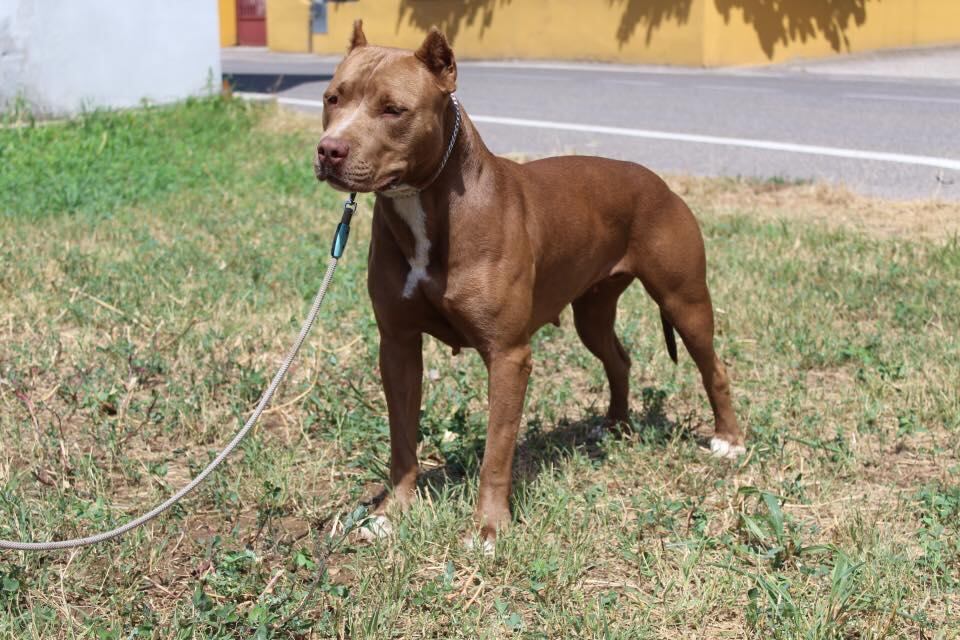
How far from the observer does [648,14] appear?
2070 cm

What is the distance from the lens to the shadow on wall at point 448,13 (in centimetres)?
2428

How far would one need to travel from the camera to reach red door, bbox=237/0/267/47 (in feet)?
109

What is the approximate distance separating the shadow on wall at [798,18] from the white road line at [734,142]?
8561mm

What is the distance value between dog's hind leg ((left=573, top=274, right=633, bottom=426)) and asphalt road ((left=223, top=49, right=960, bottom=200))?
4349 millimetres

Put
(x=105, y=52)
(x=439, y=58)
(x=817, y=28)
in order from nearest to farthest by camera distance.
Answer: (x=439, y=58) < (x=105, y=52) < (x=817, y=28)

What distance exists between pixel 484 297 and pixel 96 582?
1.41m

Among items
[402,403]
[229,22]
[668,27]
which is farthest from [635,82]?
[229,22]

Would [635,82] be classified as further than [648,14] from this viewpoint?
No

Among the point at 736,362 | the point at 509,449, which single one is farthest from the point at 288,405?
the point at 736,362

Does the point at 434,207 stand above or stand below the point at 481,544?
above

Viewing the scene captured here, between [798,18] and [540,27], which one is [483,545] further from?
[540,27]

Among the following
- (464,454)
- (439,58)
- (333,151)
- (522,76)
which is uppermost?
(439,58)

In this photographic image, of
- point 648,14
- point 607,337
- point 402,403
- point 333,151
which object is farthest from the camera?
point 648,14

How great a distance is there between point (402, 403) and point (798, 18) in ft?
61.6
